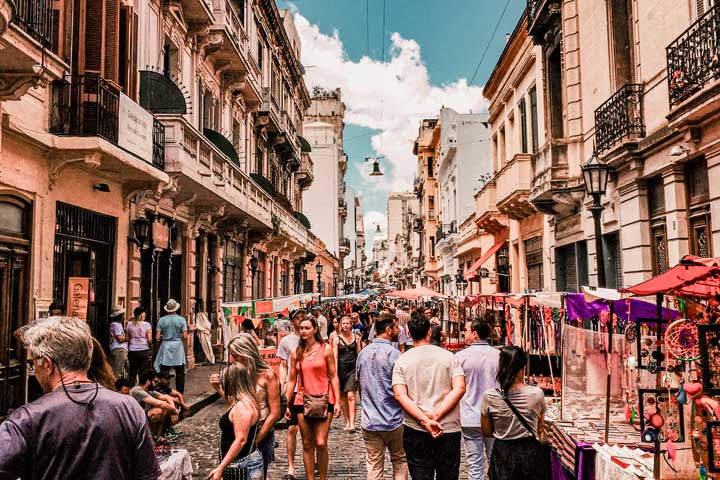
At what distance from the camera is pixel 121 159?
11453 millimetres

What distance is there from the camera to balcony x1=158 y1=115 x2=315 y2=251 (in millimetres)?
14367

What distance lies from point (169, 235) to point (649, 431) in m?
13.7

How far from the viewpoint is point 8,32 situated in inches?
301

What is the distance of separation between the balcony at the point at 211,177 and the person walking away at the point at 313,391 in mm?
8512

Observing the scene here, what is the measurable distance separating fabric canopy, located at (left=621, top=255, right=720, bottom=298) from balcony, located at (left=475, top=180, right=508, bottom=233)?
1824 cm

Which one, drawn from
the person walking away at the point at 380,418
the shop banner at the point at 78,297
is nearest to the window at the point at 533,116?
the shop banner at the point at 78,297

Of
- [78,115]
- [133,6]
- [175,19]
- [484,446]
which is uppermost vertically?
[175,19]

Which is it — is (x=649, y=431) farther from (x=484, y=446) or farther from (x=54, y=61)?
(x=54, y=61)

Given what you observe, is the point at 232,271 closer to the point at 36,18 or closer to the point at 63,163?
the point at 63,163

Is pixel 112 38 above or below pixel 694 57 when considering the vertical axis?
above

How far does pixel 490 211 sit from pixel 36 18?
58.3 ft

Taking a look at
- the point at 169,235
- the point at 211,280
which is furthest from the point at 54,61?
the point at 211,280

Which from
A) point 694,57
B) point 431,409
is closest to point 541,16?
point 694,57

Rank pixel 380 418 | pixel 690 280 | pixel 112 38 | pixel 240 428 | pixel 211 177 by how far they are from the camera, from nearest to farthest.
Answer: pixel 240 428, pixel 690 280, pixel 380 418, pixel 112 38, pixel 211 177
